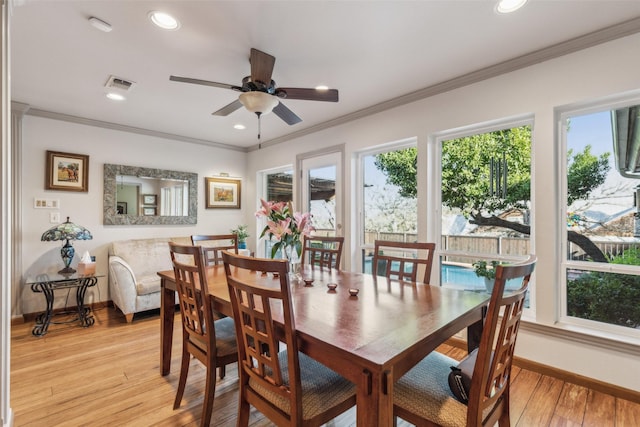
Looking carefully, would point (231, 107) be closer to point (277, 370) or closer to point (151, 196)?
point (277, 370)

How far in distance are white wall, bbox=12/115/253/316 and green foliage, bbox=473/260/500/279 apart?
405 cm

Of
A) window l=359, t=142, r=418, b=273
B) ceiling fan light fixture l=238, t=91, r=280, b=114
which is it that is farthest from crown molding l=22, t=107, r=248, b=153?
ceiling fan light fixture l=238, t=91, r=280, b=114

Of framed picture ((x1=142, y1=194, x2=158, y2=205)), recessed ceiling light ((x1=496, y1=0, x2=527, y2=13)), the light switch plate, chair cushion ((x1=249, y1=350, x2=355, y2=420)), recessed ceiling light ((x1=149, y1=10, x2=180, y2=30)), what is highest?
recessed ceiling light ((x1=149, y1=10, x2=180, y2=30))

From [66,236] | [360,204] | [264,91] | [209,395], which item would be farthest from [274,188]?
[209,395]

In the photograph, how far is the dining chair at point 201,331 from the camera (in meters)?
1.62

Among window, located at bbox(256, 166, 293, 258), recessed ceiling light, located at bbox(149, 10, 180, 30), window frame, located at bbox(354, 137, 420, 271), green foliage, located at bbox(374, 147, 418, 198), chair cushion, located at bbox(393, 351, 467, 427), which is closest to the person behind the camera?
chair cushion, located at bbox(393, 351, 467, 427)

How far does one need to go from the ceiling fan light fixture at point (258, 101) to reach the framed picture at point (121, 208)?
2.97 meters

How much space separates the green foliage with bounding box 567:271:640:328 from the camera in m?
2.08

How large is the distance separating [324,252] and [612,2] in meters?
2.53

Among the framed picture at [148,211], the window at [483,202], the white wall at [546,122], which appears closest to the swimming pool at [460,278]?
the window at [483,202]

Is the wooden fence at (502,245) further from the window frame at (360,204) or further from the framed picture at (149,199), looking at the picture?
the framed picture at (149,199)

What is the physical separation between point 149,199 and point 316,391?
4.14 m

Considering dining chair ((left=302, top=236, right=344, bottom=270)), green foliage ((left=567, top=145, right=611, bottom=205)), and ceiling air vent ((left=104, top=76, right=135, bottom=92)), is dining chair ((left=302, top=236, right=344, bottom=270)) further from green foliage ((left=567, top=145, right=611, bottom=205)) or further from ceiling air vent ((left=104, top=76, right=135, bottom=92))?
ceiling air vent ((left=104, top=76, right=135, bottom=92))

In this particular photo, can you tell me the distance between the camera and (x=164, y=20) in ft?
6.28
